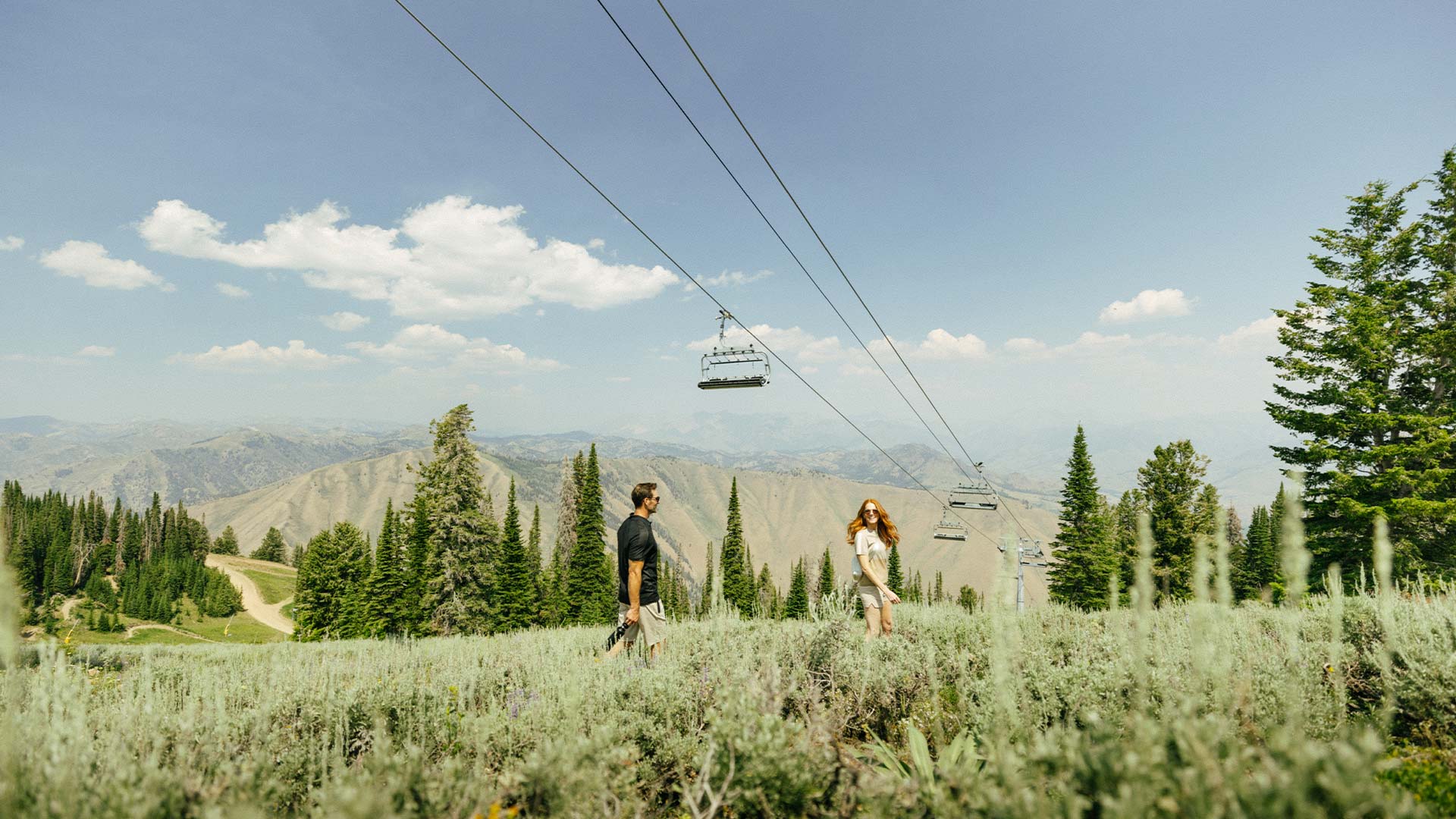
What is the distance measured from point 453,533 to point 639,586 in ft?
110

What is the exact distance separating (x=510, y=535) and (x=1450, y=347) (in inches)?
2198

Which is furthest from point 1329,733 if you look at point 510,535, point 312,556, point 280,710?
point 312,556

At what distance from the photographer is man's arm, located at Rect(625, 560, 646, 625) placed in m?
7.09

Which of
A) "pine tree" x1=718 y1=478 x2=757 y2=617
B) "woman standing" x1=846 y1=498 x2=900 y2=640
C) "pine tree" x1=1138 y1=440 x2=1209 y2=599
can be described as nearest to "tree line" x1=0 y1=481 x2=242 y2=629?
"pine tree" x1=718 y1=478 x2=757 y2=617

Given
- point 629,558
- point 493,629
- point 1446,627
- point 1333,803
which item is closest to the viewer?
point 1333,803

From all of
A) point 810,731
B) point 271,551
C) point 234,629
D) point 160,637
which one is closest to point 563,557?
point 160,637

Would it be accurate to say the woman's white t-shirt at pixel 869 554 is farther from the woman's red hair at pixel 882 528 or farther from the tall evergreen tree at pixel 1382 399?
the tall evergreen tree at pixel 1382 399

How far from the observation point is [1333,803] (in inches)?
80.6

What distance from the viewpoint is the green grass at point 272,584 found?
113938mm

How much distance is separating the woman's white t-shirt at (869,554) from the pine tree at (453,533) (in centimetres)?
3305

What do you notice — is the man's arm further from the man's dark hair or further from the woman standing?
the woman standing

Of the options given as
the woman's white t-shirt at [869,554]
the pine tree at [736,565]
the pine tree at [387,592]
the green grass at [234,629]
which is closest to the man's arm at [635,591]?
the woman's white t-shirt at [869,554]

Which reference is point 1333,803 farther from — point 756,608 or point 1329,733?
point 756,608

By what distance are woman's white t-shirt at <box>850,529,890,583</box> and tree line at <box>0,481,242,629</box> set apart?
113459 mm
